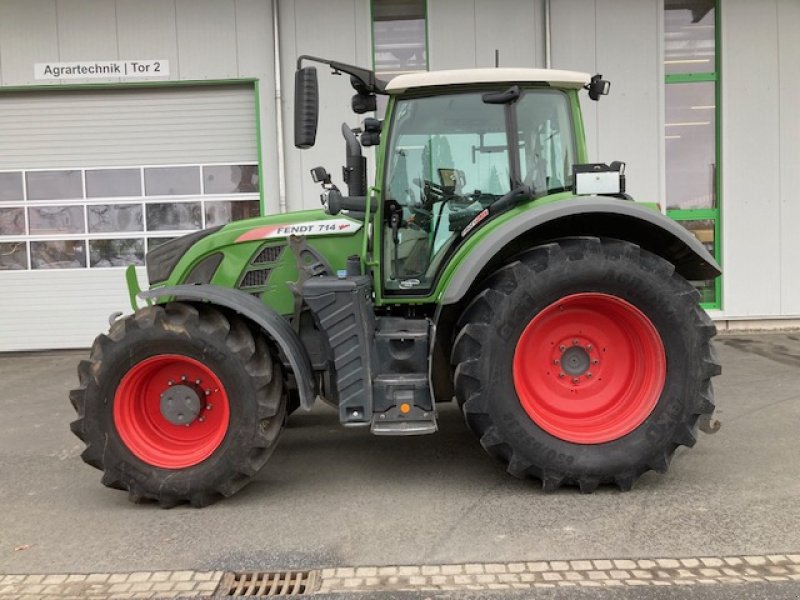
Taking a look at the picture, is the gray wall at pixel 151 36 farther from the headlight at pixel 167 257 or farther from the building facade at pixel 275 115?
the headlight at pixel 167 257

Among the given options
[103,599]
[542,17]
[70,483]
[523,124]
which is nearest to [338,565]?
[103,599]

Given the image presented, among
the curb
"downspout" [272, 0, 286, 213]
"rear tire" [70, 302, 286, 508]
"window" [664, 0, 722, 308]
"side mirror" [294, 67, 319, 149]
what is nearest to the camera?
the curb

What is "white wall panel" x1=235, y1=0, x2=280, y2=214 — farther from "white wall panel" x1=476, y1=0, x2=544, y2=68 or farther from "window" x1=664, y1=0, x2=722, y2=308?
"window" x1=664, y1=0, x2=722, y2=308

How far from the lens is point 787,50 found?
8.47 m

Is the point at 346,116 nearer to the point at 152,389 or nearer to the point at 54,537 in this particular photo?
the point at 152,389

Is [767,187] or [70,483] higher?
[767,187]

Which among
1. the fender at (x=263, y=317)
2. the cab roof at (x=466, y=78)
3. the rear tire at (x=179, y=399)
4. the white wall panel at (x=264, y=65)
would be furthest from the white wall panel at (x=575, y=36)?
the rear tire at (x=179, y=399)

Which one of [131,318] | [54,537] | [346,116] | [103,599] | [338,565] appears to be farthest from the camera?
[346,116]

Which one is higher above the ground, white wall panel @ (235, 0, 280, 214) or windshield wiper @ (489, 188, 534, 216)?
white wall panel @ (235, 0, 280, 214)

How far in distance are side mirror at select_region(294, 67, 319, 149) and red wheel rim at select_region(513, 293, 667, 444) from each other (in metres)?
1.58

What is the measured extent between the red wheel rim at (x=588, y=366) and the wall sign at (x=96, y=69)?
6.85m

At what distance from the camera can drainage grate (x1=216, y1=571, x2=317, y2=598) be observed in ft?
8.73

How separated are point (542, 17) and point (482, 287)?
20.0 feet

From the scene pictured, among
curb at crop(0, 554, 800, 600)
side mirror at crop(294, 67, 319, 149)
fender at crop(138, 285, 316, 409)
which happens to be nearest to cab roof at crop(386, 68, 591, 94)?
side mirror at crop(294, 67, 319, 149)
